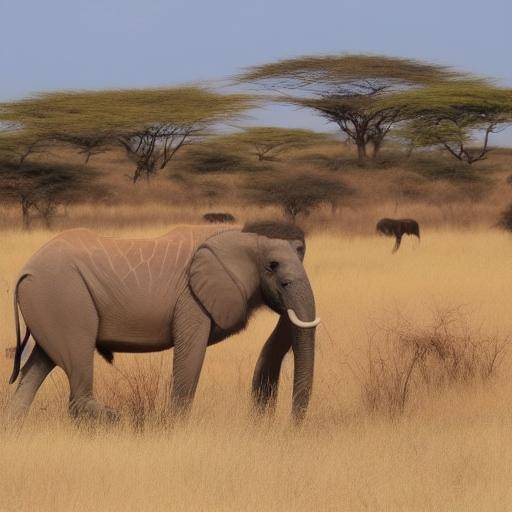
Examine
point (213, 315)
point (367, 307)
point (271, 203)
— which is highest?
point (213, 315)

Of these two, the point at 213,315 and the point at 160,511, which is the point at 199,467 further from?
the point at 213,315

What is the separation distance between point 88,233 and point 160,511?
1741mm

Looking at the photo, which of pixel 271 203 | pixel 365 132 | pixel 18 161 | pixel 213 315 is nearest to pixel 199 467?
pixel 213 315

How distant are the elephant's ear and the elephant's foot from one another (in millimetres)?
628

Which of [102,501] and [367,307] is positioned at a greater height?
[102,501]

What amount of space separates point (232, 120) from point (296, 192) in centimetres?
1020

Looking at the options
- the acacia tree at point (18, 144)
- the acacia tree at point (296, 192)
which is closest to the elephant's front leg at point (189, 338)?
the acacia tree at point (296, 192)

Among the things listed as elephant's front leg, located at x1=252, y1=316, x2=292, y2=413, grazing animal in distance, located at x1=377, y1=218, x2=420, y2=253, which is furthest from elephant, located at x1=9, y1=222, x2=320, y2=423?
grazing animal in distance, located at x1=377, y1=218, x2=420, y2=253

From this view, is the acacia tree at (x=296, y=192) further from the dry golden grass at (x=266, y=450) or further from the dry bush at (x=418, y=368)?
the dry golden grass at (x=266, y=450)

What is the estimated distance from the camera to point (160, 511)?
3.87 meters

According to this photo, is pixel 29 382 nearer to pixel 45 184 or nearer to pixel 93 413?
pixel 93 413

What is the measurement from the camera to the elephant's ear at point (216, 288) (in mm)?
5039

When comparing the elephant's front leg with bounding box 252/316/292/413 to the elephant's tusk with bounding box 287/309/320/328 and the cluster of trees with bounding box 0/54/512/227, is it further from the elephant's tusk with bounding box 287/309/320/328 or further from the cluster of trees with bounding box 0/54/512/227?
the cluster of trees with bounding box 0/54/512/227

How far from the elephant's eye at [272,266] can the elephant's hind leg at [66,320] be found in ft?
2.59
